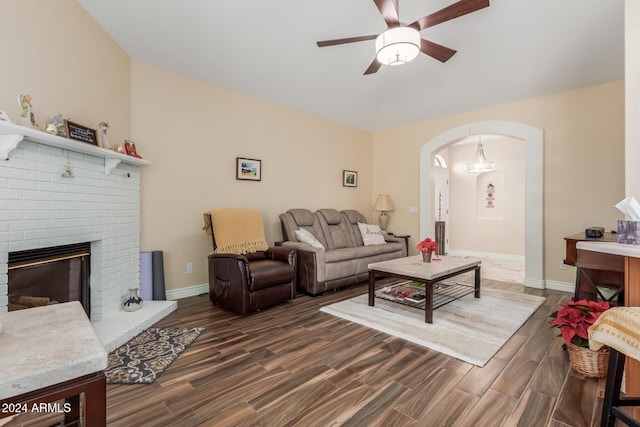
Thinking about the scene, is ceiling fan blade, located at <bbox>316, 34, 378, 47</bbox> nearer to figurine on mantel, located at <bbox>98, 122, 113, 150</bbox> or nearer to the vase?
figurine on mantel, located at <bbox>98, 122, 113, 150</bbox>

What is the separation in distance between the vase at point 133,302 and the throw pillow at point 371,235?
122 inches

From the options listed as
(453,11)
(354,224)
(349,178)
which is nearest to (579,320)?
(453,11)

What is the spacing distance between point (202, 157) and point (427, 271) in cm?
291

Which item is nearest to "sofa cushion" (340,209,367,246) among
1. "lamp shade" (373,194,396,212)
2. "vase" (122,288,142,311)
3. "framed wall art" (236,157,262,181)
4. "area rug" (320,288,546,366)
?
"lamp shade" (373,194,396,212)

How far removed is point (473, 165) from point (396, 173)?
5.26 ft

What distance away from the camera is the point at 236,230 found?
3.40 metres

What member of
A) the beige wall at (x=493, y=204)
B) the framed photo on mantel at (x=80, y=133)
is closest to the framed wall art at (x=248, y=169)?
the framed photo on mantel at (x=80, y=133)

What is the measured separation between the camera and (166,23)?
2604 millimetres

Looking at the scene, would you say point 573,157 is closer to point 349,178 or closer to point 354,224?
point 354,224

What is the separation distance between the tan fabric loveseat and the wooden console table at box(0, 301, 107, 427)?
2.79m

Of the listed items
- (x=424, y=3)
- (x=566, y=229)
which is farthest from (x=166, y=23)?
(x=566, y=229)

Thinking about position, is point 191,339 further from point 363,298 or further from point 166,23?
point 166,23

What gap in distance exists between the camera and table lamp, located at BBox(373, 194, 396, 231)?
5.51 metres

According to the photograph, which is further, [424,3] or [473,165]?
[473,165]
